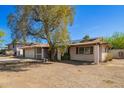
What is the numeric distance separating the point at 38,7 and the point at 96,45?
6.98m

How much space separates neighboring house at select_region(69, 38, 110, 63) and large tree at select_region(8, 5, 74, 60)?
298 centimetres

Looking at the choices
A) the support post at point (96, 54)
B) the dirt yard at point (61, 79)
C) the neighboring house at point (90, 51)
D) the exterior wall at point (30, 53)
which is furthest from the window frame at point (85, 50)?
the exterior wall at point (30, 53)

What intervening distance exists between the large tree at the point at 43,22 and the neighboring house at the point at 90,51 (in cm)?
298

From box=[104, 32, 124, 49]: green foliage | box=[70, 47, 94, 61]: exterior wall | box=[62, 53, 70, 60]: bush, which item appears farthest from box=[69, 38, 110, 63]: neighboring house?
box=[104, 32, 124, 49]: green foliage

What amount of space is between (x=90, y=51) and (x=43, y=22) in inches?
244

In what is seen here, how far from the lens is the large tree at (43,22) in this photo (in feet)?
58.7

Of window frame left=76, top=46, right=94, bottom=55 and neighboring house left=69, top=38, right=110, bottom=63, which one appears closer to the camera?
neighboring house left=69, top=38, right=110, bottom=63

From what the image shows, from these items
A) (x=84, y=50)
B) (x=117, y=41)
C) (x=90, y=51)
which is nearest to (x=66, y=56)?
(x=84, y=50)

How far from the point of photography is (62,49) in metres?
20.1

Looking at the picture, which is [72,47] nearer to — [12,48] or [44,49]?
[44,49]

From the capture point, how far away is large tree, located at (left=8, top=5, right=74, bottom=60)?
17.9 m

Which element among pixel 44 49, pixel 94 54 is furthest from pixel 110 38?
pixel 94 54

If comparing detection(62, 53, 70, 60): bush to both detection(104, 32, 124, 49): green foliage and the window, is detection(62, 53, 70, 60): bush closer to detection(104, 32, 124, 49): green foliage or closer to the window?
the window

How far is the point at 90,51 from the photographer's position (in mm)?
20609
